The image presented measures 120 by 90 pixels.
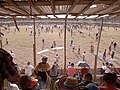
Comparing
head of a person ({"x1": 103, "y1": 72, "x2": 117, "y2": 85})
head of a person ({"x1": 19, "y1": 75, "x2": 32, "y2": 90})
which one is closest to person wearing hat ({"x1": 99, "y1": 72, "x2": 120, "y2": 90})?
head of a person ({"x1": 103, "y1": 72, "x2": 117, "y2": 85})

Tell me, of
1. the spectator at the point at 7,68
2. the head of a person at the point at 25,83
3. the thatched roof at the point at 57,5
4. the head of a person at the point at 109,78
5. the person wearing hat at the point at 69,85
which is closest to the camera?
the spectator at the point at 7,68

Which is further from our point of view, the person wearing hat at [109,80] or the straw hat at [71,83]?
the straw hat at [71,83]

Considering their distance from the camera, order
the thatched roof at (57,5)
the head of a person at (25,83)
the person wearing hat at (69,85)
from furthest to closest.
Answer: the thatched roof at (57,5), the person wearing hat at (69,85), the head of a person at (25,83)

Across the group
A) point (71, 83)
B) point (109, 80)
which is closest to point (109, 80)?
point (109, 80)

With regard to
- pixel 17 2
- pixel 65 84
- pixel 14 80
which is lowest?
pixel 65 84

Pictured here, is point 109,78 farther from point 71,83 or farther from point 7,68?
point 7,68

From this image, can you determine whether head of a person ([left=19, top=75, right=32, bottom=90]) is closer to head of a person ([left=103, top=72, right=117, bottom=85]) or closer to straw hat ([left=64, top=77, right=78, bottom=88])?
head of a person ([left=103, top=72, right=117, bottom=85])

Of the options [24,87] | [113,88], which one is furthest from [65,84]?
[24,87]

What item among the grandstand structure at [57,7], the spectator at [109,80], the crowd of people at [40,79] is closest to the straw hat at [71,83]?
the crowd of people at [40,79]

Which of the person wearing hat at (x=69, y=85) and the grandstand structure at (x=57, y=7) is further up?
the grandstand structure at (x=57, y=7)

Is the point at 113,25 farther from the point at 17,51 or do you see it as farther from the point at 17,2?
the point at 17,2

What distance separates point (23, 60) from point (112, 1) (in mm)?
13491

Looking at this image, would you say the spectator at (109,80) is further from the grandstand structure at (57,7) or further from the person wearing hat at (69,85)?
the grandstand structure at (57,7)

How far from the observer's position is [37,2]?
3.81 metres
